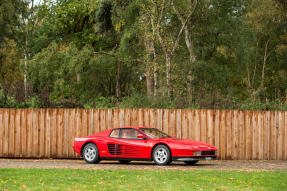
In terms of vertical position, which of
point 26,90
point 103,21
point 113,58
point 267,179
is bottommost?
point 267,179

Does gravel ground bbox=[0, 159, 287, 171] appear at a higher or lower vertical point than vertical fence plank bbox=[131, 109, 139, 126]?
lower

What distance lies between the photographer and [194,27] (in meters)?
33.7

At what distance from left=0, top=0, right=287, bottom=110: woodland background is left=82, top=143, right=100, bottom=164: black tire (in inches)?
178

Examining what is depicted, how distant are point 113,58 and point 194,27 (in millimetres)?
7001

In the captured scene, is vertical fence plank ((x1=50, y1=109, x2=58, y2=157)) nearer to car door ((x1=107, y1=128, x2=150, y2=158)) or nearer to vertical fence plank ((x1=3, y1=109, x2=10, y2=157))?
vertical fence plank ((x1=3, y1=109, x2=10, y2=157))

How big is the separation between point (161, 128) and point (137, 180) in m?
8.83

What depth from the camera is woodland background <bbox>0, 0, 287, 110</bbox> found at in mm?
21844

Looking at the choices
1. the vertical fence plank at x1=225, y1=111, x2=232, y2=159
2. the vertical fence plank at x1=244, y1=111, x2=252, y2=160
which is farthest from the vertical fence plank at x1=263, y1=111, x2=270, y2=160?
the vertical fence plank at x1=225, y1=111, x2=232, y2=159

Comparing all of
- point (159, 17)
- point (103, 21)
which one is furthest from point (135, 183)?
point (103, 21)

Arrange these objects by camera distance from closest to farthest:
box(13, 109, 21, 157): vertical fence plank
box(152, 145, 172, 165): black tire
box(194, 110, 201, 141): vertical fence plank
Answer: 1. box(152, 145, 172, 165): black tire
2. box(194, 110, 201, 141): vertical fence plank
3. box(13, 109, 21, 157): vertical fence plank

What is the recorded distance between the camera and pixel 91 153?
17109 mm

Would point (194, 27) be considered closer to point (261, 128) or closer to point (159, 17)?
point (159, 17)

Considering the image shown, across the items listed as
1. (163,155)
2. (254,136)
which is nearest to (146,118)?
(163,155)

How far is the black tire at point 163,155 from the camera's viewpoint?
15.9 meters
